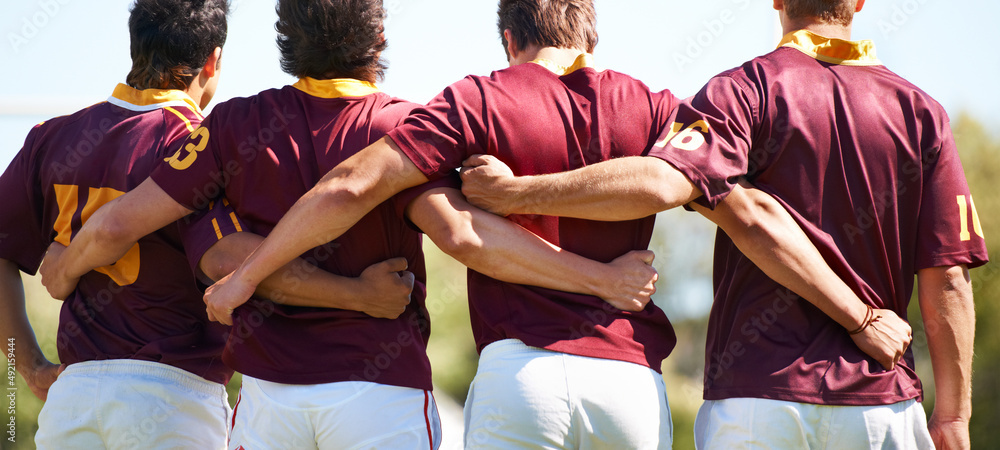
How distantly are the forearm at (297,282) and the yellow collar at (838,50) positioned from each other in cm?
146

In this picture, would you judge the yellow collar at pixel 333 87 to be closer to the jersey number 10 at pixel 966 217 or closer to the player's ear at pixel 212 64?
the player's ear at pixel 212 64

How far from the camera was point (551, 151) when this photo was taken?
2.33 m

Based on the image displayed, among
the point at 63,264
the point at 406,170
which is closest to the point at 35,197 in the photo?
the point at 63,264

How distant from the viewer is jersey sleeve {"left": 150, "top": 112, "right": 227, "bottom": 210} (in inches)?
101

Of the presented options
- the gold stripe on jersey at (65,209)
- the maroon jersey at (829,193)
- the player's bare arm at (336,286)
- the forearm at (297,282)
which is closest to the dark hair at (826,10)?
the maroon jersey at (829,193)

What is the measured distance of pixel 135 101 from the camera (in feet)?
10.3

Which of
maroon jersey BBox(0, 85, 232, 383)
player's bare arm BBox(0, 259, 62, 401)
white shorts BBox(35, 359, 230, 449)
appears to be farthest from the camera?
player's bare arm BBox(0, 259, 62, 401)

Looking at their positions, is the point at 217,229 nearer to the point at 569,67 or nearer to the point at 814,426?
the point at 569,67

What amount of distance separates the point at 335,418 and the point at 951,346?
174 centimetres

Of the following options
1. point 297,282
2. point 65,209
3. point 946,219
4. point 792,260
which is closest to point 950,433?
point 946,219

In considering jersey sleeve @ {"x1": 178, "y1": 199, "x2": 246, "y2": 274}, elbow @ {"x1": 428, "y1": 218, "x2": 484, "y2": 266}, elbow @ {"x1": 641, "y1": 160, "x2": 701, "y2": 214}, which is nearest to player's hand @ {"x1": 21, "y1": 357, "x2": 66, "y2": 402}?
jersey sleeve @ {"x1": 178, "y1": 199, "x2": 246, "y2": 274}

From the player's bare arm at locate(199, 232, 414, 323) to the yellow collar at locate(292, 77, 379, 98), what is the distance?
48cm

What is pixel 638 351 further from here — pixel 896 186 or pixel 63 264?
pixel 63 264

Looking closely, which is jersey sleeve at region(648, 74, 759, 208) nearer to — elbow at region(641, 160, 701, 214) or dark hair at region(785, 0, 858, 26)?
elbow at region(641, 160, 701, 214)
